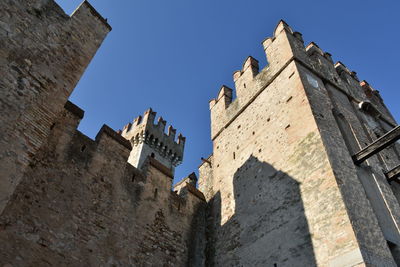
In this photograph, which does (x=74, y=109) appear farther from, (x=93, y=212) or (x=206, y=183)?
(x=206, y=183)

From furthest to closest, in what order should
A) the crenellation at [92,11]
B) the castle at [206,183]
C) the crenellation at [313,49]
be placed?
1. the crenellation at [313,49]
2. the crenellation at [92,11]
3. the castle at [206,183]

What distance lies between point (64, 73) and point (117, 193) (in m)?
2.79

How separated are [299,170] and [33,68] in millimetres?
5263

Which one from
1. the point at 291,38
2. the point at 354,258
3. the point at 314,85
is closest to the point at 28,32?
the point at 354,258

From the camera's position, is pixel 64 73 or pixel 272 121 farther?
pixel 272 121

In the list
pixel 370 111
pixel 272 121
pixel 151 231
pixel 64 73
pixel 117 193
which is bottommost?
pixel 151 231

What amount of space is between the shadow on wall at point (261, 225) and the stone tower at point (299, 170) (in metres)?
0.02

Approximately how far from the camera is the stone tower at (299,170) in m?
5.31

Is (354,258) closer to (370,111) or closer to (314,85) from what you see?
(314,85)

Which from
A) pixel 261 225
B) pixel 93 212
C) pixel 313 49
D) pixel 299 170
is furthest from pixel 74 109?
pixel 313 49

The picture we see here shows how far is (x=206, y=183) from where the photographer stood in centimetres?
1001

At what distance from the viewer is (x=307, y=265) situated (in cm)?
527

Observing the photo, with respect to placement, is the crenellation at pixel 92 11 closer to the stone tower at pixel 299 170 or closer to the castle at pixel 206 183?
the castle at pixel 206 183

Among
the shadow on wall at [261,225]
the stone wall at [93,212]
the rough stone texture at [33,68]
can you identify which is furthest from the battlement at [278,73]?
the rough stone texture at [33,68]
